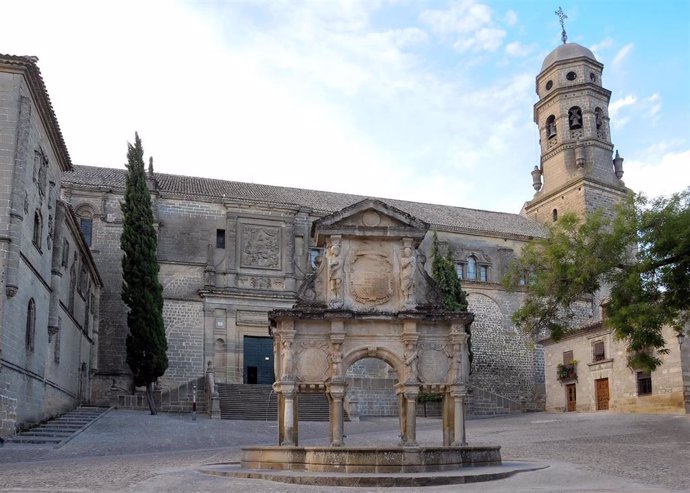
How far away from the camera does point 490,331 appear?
45.4 metres

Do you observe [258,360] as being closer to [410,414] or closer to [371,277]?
[371,277]

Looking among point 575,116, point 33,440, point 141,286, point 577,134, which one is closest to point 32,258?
point 33,440

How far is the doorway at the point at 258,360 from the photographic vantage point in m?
37.7

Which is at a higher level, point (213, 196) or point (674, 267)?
point (213, 196)

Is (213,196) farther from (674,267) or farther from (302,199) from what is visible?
(674,267)

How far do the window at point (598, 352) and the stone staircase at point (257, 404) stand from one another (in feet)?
36.7

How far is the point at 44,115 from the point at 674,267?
18091mm

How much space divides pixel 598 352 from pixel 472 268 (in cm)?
1338

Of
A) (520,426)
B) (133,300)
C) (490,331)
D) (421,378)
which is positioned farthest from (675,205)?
(490,331)

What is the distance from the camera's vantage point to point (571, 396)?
36000 mm

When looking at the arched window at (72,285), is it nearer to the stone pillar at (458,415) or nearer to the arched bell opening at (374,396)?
the arched bell opening at (374,396)

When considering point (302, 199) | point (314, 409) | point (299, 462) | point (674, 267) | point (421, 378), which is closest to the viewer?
point (299, 462)

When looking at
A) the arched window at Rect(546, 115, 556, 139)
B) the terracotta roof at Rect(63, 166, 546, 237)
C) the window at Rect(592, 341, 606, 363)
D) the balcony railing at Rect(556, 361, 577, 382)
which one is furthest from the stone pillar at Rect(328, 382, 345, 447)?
the arched window at Rect(546, 115, 556, 139)

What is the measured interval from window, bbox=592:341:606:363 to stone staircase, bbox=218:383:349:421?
441 inches
